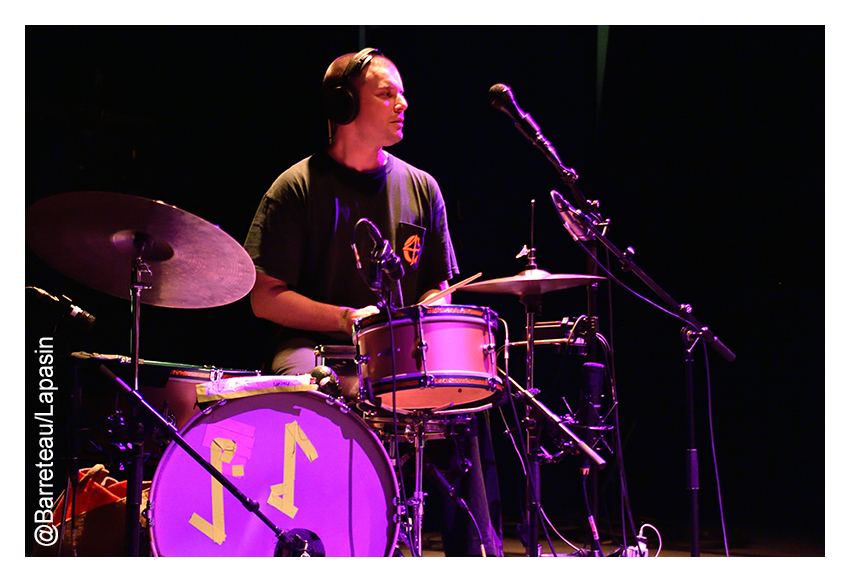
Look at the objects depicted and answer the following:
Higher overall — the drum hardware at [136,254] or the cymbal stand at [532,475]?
the drum hardware at [136,254]

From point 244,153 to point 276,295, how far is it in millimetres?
1889

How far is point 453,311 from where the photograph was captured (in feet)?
7.07

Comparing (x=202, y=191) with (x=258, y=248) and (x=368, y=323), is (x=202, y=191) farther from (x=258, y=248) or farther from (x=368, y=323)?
(x=368, y=323)

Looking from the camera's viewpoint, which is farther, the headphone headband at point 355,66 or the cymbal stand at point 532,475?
the headphone headband at point 355,66

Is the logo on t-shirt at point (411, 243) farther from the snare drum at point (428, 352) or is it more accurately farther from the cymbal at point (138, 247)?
the cymbal at point (138, 247)

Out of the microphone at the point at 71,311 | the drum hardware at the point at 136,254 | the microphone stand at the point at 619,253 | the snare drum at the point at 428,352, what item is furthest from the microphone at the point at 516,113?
the microphone at the point at 71,311

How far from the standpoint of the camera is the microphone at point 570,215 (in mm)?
2707

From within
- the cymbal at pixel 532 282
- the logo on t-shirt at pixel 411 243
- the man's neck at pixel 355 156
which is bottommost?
the cymbal at pixel 532 282

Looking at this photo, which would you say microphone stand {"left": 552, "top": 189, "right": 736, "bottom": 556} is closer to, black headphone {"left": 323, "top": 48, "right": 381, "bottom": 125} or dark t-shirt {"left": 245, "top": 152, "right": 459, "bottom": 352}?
dark t-shirt {"left": 245, "top": 152, "right": 459, "bottom": 352}

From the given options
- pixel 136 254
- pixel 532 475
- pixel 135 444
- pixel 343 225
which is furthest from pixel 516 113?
pixel 135 444

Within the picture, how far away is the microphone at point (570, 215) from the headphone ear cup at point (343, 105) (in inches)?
33.3

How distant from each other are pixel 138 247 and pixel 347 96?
3.39 ft

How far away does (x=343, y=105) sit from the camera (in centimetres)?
273
